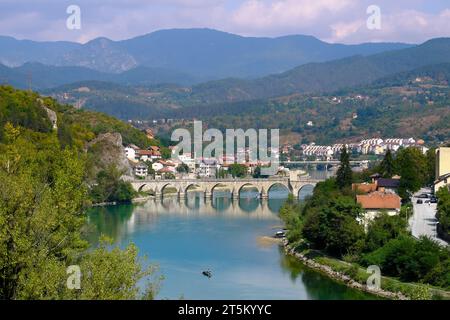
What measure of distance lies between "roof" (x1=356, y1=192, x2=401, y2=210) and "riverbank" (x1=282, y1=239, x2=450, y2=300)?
144 cm

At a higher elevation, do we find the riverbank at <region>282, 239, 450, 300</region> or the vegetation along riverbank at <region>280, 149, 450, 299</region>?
the vegetation along riverbank at <region>280, 149, 450, 299</region>

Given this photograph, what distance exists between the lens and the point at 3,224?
8086 millimetres

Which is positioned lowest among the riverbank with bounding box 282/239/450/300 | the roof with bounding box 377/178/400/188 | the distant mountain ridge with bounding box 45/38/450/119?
the riverbank with bounding box 282/239/450/300

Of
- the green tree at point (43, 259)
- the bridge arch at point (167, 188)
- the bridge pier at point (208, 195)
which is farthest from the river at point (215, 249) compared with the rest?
the bridge arch at point (167, 188)

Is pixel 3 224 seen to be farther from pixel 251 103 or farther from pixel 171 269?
pixel 251 103

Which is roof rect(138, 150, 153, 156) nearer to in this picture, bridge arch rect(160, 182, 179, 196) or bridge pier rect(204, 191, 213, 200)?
bridge arch rect(160, 182, 179, 196)

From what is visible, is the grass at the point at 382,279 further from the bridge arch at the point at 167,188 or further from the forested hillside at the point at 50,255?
the bridge arch at the point at 167,188

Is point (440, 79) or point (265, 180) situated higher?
point (440, 79)

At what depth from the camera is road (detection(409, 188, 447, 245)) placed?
49.4 feet

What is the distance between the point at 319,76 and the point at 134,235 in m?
129

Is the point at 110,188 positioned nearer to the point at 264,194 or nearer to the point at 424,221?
the point at 264,194

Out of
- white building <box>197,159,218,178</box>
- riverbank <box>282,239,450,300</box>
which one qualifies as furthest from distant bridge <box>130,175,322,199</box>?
riverbank <box>282,239,450,300</box>

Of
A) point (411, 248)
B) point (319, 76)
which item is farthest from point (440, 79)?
point (411, 248)

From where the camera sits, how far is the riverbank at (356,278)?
11.8 metres
